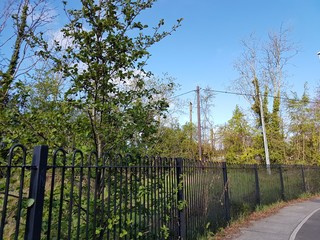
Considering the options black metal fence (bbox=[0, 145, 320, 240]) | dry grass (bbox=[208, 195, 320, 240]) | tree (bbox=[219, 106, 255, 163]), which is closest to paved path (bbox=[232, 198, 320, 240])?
dry grass (bbox=[208, 195, 320, 240])

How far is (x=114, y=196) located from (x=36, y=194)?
1.31 m

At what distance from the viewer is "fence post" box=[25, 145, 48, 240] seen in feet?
7.94

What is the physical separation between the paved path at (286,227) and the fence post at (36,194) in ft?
18.7

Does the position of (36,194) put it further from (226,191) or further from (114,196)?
(226,191)

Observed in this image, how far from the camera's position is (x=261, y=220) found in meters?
9.09

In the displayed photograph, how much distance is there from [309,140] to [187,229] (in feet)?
70.9

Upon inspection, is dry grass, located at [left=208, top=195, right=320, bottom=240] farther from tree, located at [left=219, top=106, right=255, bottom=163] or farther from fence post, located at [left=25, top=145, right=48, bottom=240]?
tree, located at [left=219, top=106, right=255, bottom=163]

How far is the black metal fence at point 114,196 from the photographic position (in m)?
2.53

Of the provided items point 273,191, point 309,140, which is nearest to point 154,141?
point 273,191

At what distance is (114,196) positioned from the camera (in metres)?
3.62

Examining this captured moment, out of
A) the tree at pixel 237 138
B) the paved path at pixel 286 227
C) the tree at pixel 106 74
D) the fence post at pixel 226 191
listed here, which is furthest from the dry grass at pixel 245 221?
the tree at pixel 237 138

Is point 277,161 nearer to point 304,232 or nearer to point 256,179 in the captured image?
point 256,179

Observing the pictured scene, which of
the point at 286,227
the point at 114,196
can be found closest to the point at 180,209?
the point at 114,196

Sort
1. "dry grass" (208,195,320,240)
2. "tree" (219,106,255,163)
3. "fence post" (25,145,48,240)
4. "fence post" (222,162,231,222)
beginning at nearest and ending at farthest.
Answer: "fence post" (25,145,48,240), "dry grass" (208,195,320,240), "fence post" (222,162,231,222), "tree" (219,106,255,163)
